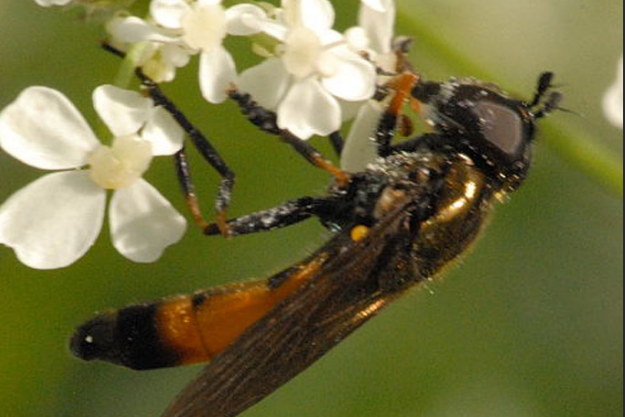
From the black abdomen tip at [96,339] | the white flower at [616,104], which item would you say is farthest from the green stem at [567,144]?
the black abdomen tip at [96,339]

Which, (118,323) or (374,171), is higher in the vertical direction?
(374,171)

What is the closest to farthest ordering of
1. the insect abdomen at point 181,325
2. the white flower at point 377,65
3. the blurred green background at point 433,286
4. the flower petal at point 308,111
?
the insect abdomen at point 181,325 < the flower petal at point 308,111 < the white flower at point 377,65 < the blurred green background at point 433,286

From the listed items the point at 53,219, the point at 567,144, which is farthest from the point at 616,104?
the point at 53,219

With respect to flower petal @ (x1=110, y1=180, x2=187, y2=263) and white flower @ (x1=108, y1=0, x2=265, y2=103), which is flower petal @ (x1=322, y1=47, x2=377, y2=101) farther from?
flower petal @ (x1=110, y1=180, x2=187, y2=263)

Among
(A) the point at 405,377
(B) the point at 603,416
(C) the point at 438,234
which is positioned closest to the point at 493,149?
(C) the point at 438,234

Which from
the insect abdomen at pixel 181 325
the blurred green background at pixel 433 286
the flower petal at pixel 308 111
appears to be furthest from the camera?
the blurred green background at pixel 433 286

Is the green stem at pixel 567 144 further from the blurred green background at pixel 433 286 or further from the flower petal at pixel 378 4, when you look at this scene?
the flower petal at pixel 378 4

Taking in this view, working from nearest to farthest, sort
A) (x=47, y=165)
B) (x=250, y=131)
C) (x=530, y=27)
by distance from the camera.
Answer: (x=47, y=165), (x=250, y=131), (x=530, y=27)

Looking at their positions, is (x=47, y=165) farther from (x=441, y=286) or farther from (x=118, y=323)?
(x=441, y=286)
